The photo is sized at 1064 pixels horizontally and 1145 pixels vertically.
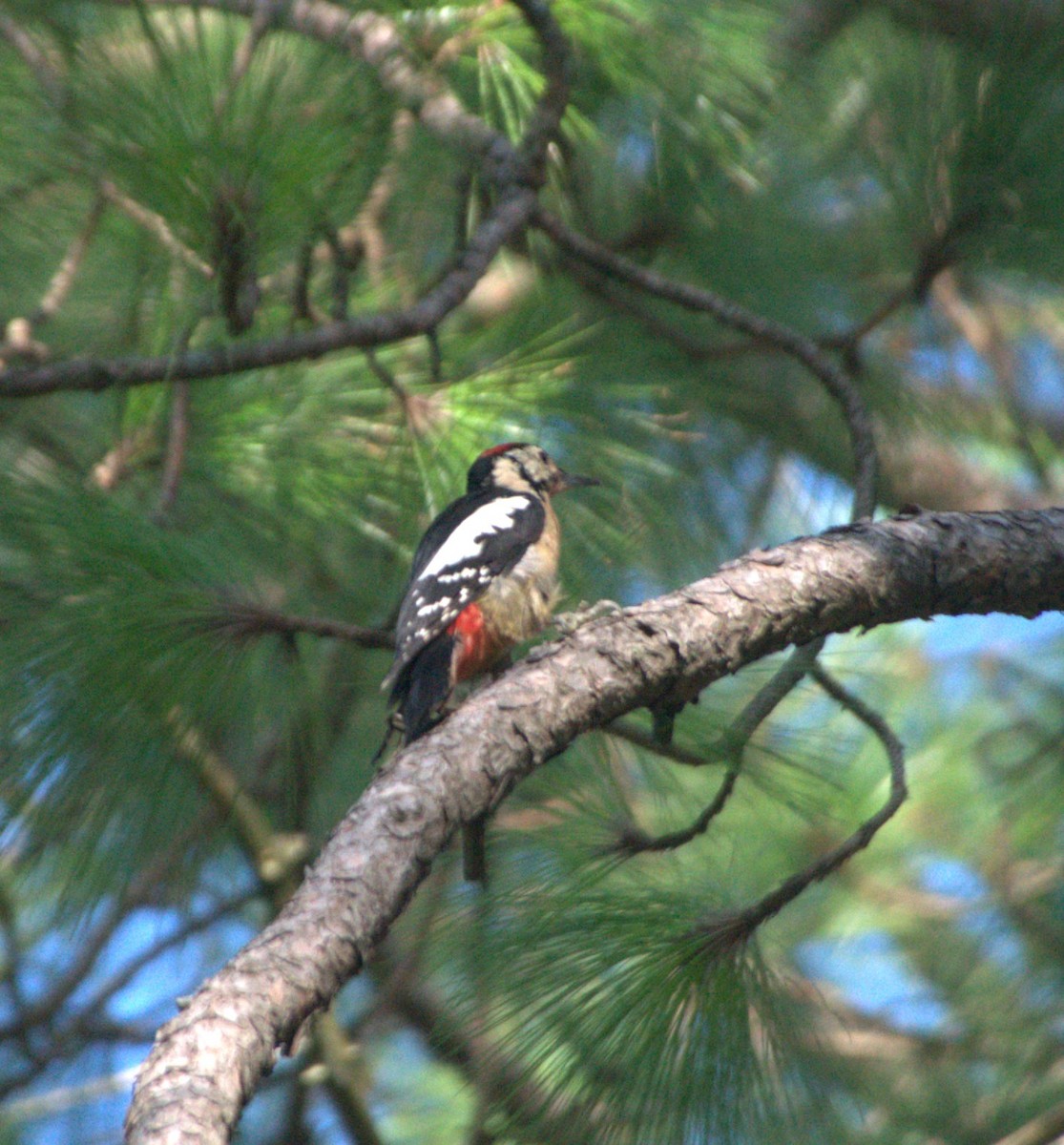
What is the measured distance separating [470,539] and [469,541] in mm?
12

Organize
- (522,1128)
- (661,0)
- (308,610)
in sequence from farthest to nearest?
(661,0) → (308,610) → (522,1128)

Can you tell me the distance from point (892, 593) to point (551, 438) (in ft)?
2.53

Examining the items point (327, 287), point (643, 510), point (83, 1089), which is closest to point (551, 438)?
point (643, 510)

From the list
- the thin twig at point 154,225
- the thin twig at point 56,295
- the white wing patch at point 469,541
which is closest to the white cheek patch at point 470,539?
the white wing patch at point 469,541

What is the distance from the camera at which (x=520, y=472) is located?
239cm

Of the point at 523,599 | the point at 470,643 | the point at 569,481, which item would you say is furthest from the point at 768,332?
the point at 470,643

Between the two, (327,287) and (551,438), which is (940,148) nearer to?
(551,438)

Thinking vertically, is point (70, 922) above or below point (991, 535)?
below

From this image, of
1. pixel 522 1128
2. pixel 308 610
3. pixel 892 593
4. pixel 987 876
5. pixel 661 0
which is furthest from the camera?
pixel 987 876

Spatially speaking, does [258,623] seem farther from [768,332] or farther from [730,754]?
[768,332]

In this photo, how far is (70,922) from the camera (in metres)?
1.57

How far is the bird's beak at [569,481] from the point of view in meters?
2.21

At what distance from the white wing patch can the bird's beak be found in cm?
9

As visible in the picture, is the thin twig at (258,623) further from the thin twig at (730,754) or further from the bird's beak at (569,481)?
the bird's beak at (569,481)
